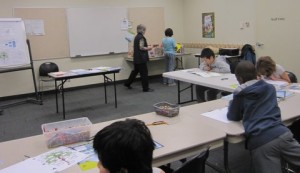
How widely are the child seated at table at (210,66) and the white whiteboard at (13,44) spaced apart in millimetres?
3414

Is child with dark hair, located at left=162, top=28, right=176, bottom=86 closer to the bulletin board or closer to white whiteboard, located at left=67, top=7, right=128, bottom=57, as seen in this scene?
white whiteboard, located at left=67, top=7, right=128, bottom=57

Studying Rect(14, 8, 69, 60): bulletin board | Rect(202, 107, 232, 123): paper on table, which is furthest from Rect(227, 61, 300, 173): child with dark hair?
Rect(14, 8, 69, 60): bulletin board

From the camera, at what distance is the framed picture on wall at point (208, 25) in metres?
7.35

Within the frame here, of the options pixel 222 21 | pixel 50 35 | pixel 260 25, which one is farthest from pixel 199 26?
pixel 50 35

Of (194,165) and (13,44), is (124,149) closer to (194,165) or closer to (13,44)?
(194,165)

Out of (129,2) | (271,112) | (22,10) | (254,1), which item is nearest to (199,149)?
(271,112)

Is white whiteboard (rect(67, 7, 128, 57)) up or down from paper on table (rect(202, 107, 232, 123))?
up

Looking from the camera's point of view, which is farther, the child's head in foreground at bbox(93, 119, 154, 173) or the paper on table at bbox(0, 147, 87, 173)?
the paper on table at bbox(0, 147, 87, 173)

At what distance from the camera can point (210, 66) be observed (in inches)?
178

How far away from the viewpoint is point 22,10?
6.14 m

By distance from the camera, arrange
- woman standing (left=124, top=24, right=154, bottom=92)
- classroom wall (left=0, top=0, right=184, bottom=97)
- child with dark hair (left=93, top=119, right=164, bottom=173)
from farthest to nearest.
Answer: woman standing (left=124, top=24, right=154, bottom=92), classroom wall (left=0, top=0, right=184, bottom=97), child with dark hair (left=93, top=119, right=164, bottom=173)

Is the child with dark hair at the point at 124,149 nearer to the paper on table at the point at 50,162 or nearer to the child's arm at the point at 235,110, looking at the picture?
the paper on table at the point at 50,162

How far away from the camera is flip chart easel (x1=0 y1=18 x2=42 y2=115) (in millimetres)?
5449

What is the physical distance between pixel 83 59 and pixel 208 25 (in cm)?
321
